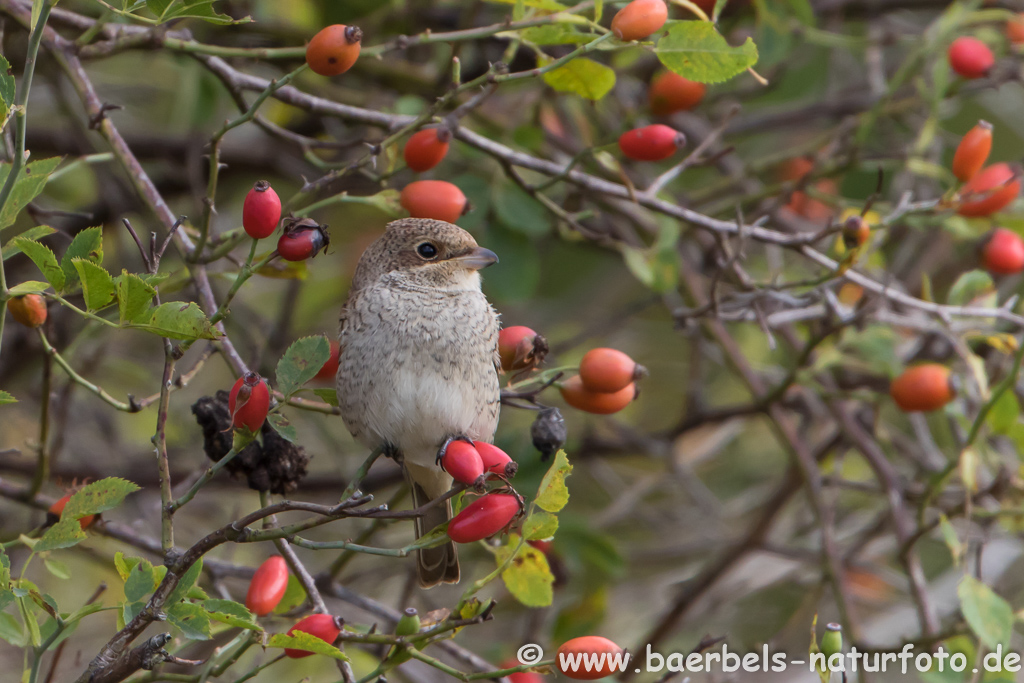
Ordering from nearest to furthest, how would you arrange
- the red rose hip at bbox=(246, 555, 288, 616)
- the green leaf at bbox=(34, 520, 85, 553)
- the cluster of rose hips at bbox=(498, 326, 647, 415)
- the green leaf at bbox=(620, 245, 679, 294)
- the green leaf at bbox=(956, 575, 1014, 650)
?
the green leaf at bbox=(34, 520, 85, 553)
the red rose hip at bbox=(246, 555, 288, 616)
the cluster of rose hips at bbox=(498, 326, 647, 415)
the green leaf at bbox=(956, 575, 1014, 650)
the green leaf at bbox=(620, 245, 679, 294)

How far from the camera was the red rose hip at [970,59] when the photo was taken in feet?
9.04

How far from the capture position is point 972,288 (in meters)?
2.59

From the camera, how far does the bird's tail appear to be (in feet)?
7.64

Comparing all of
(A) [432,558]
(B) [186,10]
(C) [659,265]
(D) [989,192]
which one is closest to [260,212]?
(B) [186,10]

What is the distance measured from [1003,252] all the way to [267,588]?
2.14 metres

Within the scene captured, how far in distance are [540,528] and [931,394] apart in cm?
144

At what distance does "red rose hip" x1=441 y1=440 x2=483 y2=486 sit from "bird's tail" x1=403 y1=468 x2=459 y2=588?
0.67 metres

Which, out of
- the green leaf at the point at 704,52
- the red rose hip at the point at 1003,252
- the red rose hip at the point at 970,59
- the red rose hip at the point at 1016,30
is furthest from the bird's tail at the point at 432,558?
the red rose hip at the point at 1016,30

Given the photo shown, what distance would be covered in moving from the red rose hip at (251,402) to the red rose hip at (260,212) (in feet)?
0.77

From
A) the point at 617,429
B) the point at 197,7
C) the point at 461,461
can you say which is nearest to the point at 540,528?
the point at 461,461

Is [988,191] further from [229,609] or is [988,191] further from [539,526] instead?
[229,609]

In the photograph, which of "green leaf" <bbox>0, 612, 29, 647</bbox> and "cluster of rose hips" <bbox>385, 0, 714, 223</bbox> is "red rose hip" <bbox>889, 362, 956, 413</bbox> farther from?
"green leaf" <bbox>0, 612, 29, 647</bbox>

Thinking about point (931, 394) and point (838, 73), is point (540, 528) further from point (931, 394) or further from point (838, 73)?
point (838, 73)

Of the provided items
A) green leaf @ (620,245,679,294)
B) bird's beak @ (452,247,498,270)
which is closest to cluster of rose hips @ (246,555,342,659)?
bird's beak @ (452,247,498,270)
